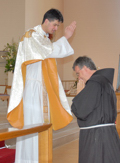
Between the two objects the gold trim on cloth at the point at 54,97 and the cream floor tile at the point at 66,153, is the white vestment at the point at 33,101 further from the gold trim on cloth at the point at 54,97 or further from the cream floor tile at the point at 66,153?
the cream floor tile at the point at 66,153

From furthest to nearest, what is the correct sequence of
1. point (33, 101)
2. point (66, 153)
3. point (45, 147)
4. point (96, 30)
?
point (96, 30)
point (66, 153)
point (33, 101)
point (45, 147)

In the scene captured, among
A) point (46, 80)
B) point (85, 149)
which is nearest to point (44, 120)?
point (46, 80)

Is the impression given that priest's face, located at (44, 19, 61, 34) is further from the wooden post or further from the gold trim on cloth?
the wooden post

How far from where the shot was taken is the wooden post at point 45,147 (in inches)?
68.7

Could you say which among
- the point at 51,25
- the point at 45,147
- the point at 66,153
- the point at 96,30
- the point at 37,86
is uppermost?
the point at 96,30

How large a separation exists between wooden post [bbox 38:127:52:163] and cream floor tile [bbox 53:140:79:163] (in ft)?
9.66

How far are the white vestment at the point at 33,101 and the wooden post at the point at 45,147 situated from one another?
136 centimetres

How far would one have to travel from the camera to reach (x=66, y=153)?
16.9ft

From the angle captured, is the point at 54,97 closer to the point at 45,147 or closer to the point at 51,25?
the point at 51,25

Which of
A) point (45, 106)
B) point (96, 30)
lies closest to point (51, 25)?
point (45, 106)

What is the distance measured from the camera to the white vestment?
3.21 meters

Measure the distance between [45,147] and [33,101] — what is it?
5.33ft

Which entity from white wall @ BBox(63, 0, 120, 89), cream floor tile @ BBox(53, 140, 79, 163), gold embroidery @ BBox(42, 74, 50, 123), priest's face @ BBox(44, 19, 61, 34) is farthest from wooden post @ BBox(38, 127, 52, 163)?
white wall @ BBox(63, 0, 120, 89)

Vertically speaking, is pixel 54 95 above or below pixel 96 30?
below
